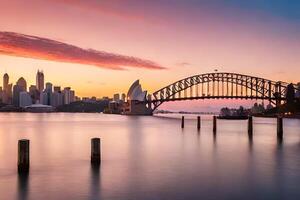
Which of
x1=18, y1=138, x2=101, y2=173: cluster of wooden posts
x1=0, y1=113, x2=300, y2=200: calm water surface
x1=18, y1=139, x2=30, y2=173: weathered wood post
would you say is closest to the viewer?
x1=0, y1=113, x2=300, y2=200: calm water surface

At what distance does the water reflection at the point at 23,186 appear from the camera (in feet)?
55.9

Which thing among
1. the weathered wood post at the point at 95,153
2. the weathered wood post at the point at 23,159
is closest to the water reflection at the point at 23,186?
the weathered wood post at the point at 23,159

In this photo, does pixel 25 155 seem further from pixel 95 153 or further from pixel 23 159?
pixel 95 153

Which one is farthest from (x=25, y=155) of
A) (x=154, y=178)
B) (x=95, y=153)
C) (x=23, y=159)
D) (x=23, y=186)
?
(x=154, y=178)

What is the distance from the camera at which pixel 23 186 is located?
61.7 ft

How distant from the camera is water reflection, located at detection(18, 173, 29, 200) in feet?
55.9

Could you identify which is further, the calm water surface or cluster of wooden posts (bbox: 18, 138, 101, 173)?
cluster of wooden posts (bbox: 18, 138, 101, 173)

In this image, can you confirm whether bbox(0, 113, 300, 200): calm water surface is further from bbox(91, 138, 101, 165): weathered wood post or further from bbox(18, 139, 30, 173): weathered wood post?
bbox(91, 138, 101, 165): weathered wood post

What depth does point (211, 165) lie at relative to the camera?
2655 cm

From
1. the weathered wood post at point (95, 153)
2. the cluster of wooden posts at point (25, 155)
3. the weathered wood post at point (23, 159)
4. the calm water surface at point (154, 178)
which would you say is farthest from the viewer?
the weathered wood post at point (95, 153)

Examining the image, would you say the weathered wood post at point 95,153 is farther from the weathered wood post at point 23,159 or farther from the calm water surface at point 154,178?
the weathered wood post at point 23,159

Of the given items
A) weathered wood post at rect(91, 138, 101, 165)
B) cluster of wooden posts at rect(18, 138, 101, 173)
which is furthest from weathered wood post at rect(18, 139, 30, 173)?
weathered wood post at rect(91, 138, 101, 165)

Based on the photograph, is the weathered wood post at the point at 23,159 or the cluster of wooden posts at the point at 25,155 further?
the weathered wood post at the point at 23,159

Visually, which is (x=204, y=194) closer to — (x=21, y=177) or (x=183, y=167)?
(x=183, y=167)
